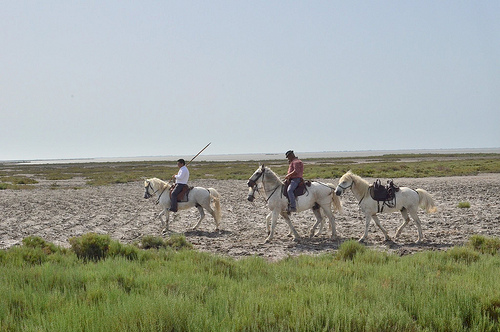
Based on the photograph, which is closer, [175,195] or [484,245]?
[484,245]

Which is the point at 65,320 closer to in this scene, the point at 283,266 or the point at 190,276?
the point at 190,276

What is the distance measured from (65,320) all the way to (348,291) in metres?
3.88

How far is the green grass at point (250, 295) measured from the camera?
4434 mm

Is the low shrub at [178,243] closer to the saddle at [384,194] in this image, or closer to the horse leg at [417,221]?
the saddle at [384,194]

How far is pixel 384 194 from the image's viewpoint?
36.5ft

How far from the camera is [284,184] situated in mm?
11898

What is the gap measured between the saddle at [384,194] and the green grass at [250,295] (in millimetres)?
3138

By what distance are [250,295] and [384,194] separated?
7145mm

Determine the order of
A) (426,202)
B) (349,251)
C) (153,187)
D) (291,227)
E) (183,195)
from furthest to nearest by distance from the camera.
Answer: (153,187)
(183,195)
(291,227)
(426,202)
(349,251)

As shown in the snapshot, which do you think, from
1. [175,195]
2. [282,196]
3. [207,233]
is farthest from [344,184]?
[175,195]

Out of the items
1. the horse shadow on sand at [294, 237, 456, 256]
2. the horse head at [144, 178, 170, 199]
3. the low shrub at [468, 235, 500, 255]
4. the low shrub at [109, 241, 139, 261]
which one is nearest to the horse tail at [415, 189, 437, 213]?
the horse shadow on sand at [294, 237, 456, 256]

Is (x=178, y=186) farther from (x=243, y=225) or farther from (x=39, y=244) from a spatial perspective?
(x=39, y=244)

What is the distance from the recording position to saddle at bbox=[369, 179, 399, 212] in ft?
36.4

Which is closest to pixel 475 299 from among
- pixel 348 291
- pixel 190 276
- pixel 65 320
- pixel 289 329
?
pixel 348 291
